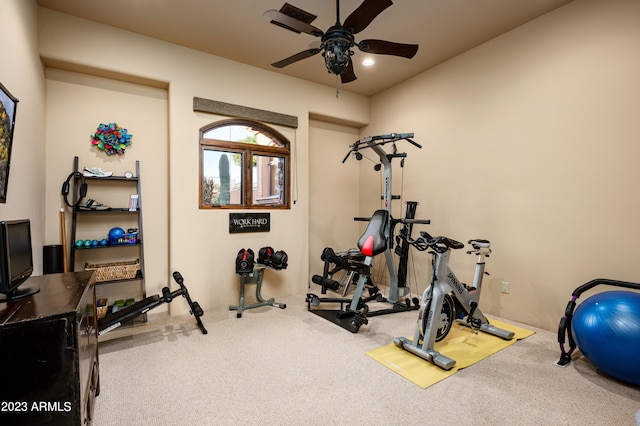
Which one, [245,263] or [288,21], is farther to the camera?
[245,263]

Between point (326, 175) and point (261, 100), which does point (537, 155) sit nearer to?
point (326, 175)

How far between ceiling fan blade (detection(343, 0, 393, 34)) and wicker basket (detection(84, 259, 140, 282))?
3.34m

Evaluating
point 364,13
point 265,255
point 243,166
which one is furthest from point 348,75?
point 265,255

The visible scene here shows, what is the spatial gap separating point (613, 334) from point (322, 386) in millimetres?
2145

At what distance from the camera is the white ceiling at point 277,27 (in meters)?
2.97

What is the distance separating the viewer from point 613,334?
83.7 inches

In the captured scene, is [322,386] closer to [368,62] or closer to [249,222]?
[249,222]

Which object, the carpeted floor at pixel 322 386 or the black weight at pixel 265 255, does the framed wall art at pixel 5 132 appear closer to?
the carpeted floor at pixel 322 386

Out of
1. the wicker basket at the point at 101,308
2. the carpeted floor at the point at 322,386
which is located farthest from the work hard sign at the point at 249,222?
the wicker basket at the point at 101,308

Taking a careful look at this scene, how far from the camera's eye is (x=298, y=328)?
130 inches

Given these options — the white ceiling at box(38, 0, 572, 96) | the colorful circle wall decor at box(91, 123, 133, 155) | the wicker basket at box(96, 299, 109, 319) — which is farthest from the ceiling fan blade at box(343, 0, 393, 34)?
the wicker basket at box(96, 299, 109, 319)

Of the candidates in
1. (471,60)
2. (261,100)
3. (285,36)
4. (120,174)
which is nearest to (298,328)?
(120,174)

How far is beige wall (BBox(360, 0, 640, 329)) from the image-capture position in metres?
2.74

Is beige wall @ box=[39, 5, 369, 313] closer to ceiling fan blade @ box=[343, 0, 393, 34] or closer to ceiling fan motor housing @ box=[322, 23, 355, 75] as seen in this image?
ceiling fan motor housing @ box=[322, 23, 355, 75]
